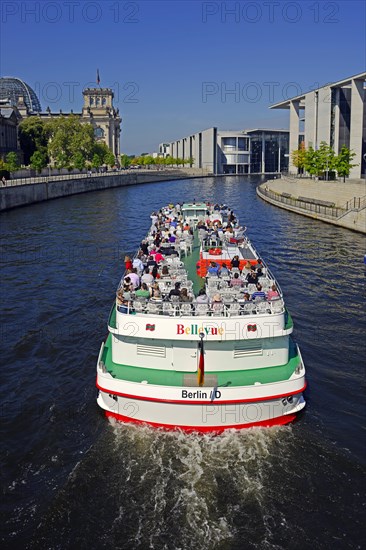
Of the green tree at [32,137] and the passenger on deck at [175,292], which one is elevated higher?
the green tree at [32,137]

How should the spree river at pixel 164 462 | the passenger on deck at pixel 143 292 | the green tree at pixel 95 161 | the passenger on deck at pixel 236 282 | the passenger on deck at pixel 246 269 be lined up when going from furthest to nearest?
the green tree at pixel 95 161 < the passenger on deck at pixel 246 269 < the passenger on deck at pixel 236 282 < the passenger on deck at pixel 143 292 < the spree river at pixel 164 462

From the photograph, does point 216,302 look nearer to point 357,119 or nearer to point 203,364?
point 203,364

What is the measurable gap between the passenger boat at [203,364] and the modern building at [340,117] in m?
72.7

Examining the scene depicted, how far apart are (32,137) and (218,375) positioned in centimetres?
15560

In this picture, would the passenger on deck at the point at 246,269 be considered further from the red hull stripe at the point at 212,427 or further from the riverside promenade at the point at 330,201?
the riverside promenade at the point at 330,201

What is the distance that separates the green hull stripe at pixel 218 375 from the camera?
663 inches

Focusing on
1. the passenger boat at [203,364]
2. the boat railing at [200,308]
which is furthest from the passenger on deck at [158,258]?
the boat railing at [200,308]

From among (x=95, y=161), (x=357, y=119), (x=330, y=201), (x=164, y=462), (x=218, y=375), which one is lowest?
(x=164, y=462)

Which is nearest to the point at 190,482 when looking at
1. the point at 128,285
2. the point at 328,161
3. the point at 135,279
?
the point at 128,285

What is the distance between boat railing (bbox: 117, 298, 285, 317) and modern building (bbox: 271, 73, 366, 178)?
72.5m

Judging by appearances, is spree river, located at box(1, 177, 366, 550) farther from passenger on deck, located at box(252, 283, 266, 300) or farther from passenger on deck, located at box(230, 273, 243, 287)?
passenger on deck, located at box(230, 273, 243, 287)

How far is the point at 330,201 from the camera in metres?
69.3

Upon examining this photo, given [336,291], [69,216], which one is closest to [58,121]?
[69,216]

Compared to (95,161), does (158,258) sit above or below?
below
